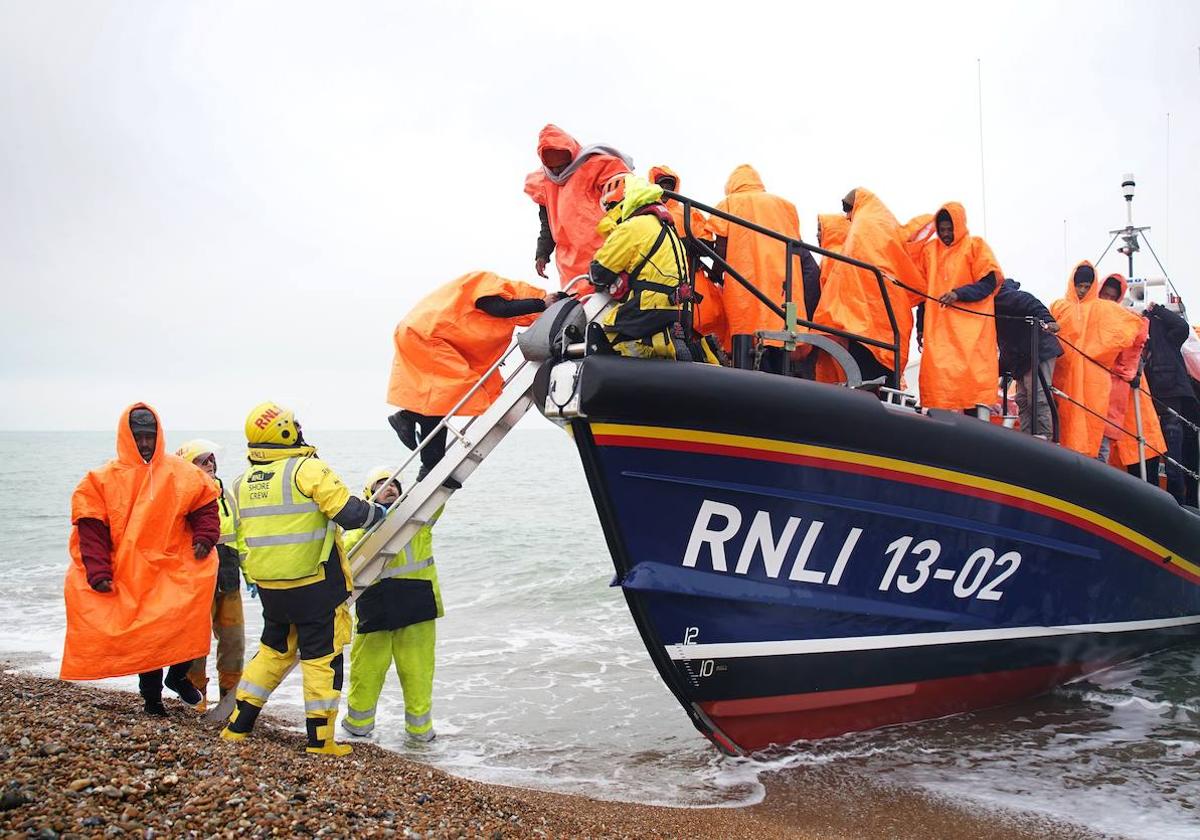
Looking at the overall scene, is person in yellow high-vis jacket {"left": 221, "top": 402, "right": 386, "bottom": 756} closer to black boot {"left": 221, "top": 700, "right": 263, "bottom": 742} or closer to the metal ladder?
black boot {"left": 221, "top": 700, "right": 263, "bottom": 742}

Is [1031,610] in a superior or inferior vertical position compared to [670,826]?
superior

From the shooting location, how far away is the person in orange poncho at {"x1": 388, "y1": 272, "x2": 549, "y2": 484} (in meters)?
4.80

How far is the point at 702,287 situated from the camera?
4.93m

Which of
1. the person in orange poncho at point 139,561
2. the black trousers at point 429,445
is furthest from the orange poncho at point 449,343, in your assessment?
the person in orange poncho at point 139,561

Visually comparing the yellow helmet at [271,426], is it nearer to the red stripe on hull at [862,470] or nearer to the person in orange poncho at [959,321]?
the red stripe on hull at [862,470]

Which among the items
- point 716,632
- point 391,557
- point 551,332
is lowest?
point 716,632

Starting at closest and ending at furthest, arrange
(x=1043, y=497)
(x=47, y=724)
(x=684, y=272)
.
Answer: (x=47, y=724)
(x=684, y=272)
(x=1043, y=497)

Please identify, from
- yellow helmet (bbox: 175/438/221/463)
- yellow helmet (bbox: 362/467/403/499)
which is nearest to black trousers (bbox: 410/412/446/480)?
yellow helmet (bbox: 362/467/403/499)

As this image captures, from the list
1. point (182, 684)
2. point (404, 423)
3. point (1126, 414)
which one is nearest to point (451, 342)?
point (404, 423)

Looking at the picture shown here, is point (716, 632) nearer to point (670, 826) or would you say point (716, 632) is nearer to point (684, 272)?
point (670, 826)

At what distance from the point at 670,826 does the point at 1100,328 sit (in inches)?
175

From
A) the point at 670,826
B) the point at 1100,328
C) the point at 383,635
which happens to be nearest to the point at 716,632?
the point at 670,826

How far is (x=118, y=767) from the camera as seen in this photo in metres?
2.92

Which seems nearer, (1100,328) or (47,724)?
(47,724)
